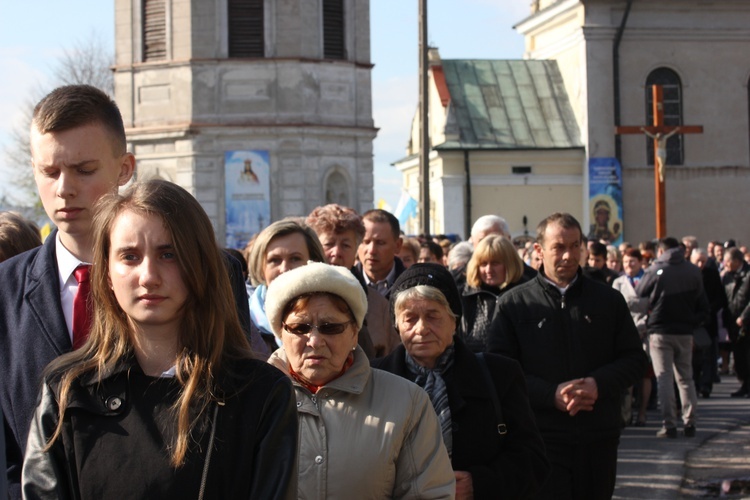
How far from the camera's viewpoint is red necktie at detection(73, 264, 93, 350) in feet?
14.6

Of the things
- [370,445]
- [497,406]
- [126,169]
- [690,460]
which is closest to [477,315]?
[497,406]

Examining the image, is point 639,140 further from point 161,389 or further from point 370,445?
point 161,389

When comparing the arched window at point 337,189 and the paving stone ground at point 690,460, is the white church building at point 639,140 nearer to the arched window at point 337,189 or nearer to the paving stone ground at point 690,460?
the arched window at point 337,189

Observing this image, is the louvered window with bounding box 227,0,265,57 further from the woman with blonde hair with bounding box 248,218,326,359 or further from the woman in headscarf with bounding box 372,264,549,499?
the woman in headscarf with bounding box 372,264,549,499

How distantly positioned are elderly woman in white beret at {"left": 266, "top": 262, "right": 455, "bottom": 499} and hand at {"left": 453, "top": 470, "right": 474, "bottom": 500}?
2.59 feet

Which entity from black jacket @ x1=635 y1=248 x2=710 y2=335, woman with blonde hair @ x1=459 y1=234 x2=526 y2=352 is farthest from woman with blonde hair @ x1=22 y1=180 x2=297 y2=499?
black jacket @ x1=635 y1=248 x2=710 y2=335

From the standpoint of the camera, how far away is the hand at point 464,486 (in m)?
5.85

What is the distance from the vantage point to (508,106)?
46.1 meters


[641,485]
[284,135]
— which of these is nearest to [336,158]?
[284,135]

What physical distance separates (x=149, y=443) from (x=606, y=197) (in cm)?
4085

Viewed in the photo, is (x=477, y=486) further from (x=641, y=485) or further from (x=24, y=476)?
(x=641, y=485)

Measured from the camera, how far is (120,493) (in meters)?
3.52

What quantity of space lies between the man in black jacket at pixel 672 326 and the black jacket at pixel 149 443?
12329mm

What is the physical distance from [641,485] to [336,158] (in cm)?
2538
